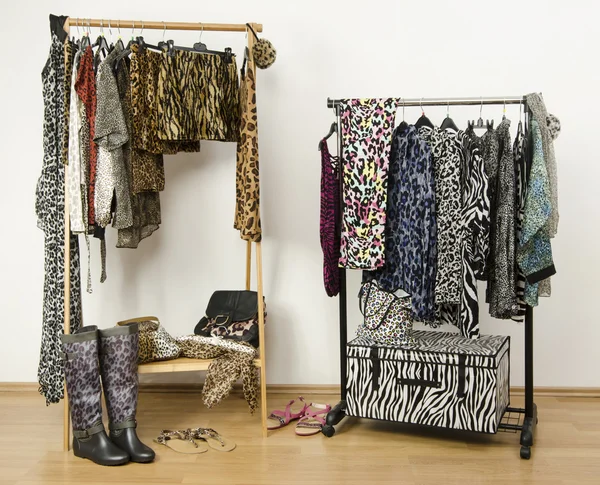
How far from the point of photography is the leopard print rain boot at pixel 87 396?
280 cm

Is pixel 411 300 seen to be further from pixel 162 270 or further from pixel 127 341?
pixel 162 270

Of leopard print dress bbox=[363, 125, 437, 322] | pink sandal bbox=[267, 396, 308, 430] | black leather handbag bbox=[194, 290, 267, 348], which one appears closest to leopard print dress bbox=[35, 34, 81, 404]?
black leather handbag bbox=[194, 290, 267, 348]

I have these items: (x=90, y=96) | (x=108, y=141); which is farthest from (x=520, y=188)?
(x=90, y=96)

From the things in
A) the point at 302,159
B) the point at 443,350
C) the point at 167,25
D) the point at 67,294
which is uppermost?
the point at 167,25

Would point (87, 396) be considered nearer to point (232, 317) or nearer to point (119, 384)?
point (119, 384)

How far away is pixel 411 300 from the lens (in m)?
3.02

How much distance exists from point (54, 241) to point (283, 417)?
137cm

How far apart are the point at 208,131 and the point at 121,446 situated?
142cm

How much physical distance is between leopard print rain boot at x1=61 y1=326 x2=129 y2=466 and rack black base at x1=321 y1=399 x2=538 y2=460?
2.95 ft

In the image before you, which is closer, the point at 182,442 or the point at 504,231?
the point at 504,231

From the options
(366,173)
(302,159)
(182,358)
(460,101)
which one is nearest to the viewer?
(366,173)

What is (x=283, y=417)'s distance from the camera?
3.29m
